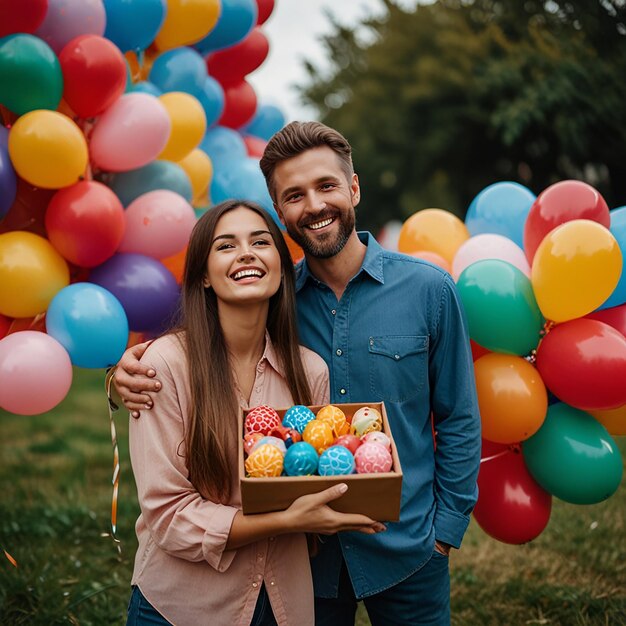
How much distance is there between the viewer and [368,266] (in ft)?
7.07

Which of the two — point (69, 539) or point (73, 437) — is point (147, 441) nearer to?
point (69, 539)

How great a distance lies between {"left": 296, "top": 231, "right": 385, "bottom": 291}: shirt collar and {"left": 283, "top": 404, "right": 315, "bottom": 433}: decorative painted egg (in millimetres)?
538

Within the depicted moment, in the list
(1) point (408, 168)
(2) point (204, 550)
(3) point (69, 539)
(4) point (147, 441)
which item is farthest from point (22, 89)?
(1) point (408, 168)

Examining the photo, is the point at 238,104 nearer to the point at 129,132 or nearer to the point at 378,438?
the point at 129,132

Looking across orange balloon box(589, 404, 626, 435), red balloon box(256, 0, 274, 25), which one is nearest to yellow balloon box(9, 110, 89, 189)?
red balloon box(256, 0, 274, 25)

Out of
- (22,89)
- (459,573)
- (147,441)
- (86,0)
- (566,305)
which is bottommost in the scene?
(459,573)

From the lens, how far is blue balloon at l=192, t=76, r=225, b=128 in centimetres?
393

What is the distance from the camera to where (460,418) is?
2121 millimetres

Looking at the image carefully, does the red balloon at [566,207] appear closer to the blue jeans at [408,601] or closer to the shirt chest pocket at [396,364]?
the shirt chest pocket at [396,364]

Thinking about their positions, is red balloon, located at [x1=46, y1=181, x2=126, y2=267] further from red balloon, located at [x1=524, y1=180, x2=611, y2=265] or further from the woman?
red balloon, located at [x1=524, y1=180, x2=611, y2=265]

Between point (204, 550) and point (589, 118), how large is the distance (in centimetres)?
1044

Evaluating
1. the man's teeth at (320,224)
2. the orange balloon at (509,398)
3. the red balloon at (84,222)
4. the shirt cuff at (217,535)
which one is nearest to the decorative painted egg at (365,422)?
A: the shirt cuff at (217,535)

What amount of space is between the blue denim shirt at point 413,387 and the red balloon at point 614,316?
825 millimetres

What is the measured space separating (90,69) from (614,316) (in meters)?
2.52
